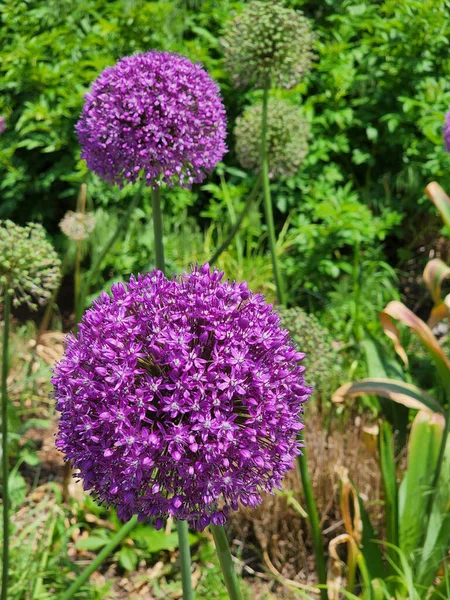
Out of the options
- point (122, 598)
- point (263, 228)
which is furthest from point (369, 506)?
point (263, 228)

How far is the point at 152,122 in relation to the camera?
2.04 m

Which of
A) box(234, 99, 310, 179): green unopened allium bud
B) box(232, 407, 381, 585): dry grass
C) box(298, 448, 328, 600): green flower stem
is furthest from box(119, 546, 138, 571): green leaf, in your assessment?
box(234, 99, 310, 179): green unopened allium bud

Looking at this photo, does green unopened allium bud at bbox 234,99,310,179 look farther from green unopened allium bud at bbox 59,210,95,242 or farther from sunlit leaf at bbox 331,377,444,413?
sunlit leaf at bbox 331,377,444,413

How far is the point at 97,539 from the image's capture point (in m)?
2.95

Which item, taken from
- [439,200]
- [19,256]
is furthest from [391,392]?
[19,256]

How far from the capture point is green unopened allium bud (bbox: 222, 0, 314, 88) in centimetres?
252

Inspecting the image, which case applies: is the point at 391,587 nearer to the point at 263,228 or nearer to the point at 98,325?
the point at 98,325

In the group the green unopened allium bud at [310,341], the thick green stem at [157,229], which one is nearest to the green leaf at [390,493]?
the green unopened allium bud at [310,341]

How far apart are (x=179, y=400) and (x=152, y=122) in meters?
1.06

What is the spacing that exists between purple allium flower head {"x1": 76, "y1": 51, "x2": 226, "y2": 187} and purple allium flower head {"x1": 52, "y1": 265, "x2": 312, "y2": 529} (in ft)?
2.48

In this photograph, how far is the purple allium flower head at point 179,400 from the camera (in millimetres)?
1265

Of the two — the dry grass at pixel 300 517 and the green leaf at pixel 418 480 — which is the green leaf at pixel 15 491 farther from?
the green leaf at pixel 418 480

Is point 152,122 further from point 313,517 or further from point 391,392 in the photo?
point 313,517

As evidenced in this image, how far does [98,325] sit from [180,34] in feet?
13.8
